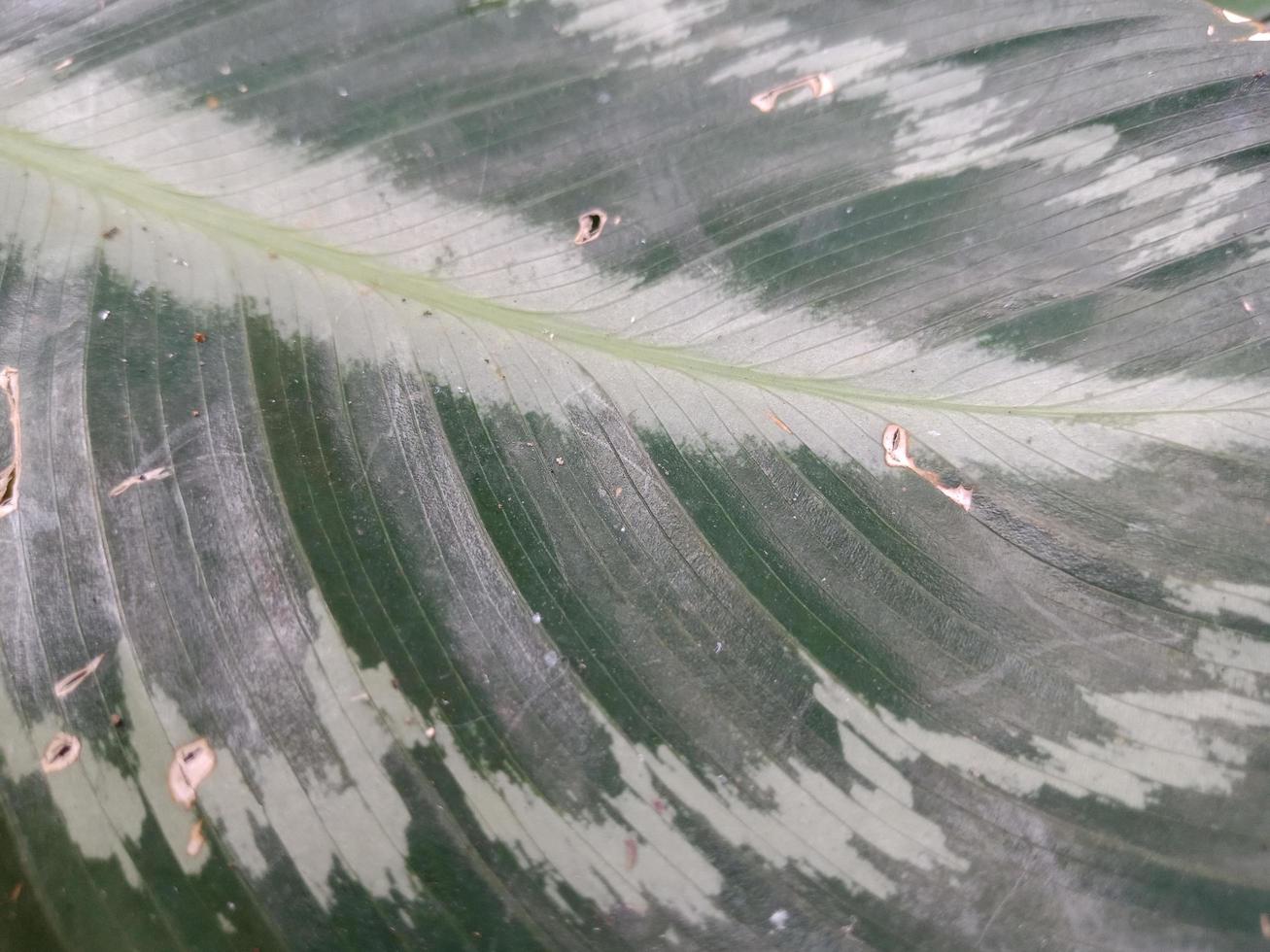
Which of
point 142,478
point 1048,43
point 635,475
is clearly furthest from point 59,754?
point 1048,43

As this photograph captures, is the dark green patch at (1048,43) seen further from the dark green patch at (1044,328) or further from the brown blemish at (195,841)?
the brown blemish at (195,841)

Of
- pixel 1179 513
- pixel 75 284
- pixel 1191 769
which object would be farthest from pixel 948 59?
pixel 75 284

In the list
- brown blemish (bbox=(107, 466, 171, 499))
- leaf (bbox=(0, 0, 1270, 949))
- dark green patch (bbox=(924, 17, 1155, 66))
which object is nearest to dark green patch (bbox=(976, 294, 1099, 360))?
leaf (bbox=(0, 0, 1270, 949))

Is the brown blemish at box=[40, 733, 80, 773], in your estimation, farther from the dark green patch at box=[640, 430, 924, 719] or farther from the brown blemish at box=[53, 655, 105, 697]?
the dark green patch at box=[640, 430, 924, 719]

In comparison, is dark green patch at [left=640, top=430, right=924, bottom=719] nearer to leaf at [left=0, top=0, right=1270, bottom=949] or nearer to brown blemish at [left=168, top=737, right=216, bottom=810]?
leaf at [left=0, top=0, right=1270, bottom=949]

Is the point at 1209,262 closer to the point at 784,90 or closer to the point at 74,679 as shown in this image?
the point at 784,90

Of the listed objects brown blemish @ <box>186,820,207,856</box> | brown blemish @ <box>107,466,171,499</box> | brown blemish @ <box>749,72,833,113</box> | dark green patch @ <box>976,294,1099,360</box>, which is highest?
brown blemish @ <box>749,72,833,113</box>

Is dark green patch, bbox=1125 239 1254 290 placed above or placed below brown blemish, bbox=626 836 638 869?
above

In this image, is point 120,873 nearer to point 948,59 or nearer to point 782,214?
point 782,214
